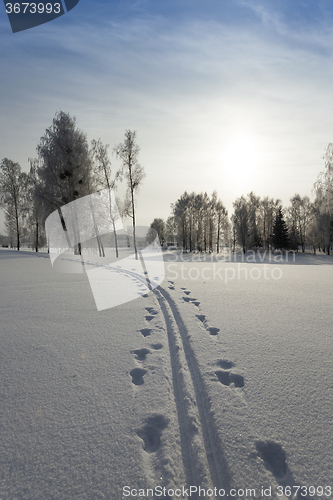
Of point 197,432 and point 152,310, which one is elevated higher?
point 152,310

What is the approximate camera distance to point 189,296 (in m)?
5.38

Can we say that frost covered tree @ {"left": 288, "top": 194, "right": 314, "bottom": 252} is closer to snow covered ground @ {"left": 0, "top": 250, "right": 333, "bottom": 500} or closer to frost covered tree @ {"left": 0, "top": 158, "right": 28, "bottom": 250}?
frost covered tree @ {"left": 0, "top": 158, "right": 28, "bottom": 250}

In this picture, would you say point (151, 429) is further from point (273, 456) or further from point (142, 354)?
point (142, 354)

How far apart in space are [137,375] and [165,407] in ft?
1.70

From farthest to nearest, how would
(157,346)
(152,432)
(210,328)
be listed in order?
(210,328) → (157,346) → (152,432)

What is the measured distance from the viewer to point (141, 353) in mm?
2723

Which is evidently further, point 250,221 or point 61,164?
point 250,221

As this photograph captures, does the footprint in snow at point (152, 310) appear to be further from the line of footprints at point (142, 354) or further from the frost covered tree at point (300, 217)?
the frost covered tree at point (300, 217)

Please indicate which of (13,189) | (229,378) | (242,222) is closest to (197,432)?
(229,378)

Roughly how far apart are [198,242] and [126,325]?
123 ft

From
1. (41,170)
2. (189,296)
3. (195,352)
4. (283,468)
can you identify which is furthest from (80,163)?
(283,468)

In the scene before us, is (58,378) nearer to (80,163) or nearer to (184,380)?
(184,380)

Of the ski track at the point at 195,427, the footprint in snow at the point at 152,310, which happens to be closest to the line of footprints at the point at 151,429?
the ski track at the point at 195,427

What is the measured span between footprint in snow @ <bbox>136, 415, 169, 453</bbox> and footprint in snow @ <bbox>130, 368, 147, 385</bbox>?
46 centimetres
